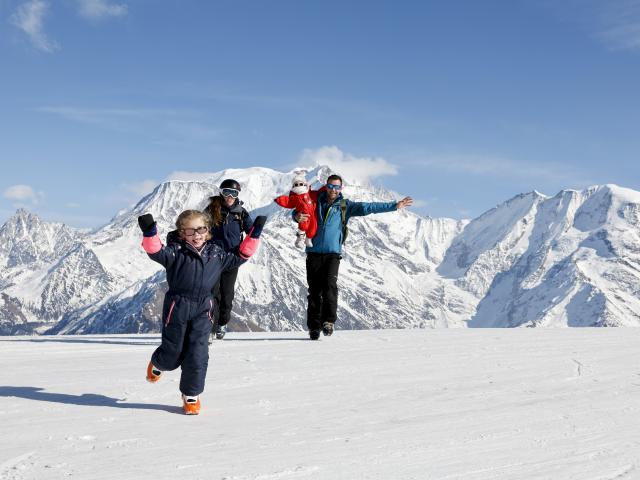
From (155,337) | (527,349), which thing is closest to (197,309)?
(527,349)

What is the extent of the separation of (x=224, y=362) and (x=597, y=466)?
534cm

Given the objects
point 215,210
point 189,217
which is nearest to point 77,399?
point 189,217

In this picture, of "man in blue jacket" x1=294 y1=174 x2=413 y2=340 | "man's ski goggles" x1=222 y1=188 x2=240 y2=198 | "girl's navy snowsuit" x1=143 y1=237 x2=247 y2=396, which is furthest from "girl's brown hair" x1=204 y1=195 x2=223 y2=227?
"girl's navy snowsuit" x1=143 y1=237 x2=247 y2=396

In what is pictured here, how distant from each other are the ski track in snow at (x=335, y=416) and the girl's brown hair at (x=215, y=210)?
2.02 meters

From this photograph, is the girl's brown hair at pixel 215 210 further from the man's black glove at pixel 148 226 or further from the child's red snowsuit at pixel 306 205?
the man's black glove at pixel 148 226

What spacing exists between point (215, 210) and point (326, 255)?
2.13 metres

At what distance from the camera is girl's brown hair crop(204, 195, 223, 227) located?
1027 centimetres

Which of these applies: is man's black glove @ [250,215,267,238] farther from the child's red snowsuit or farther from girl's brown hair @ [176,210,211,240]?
the child's red snowsuit

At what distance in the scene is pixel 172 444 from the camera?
461cm

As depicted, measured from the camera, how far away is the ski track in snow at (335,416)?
4051 mm

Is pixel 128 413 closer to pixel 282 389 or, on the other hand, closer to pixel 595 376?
pixel 282 389

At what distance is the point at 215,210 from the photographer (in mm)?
10289

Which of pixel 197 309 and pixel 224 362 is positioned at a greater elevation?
pixel 197 309

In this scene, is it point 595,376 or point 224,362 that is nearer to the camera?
point 595,376
